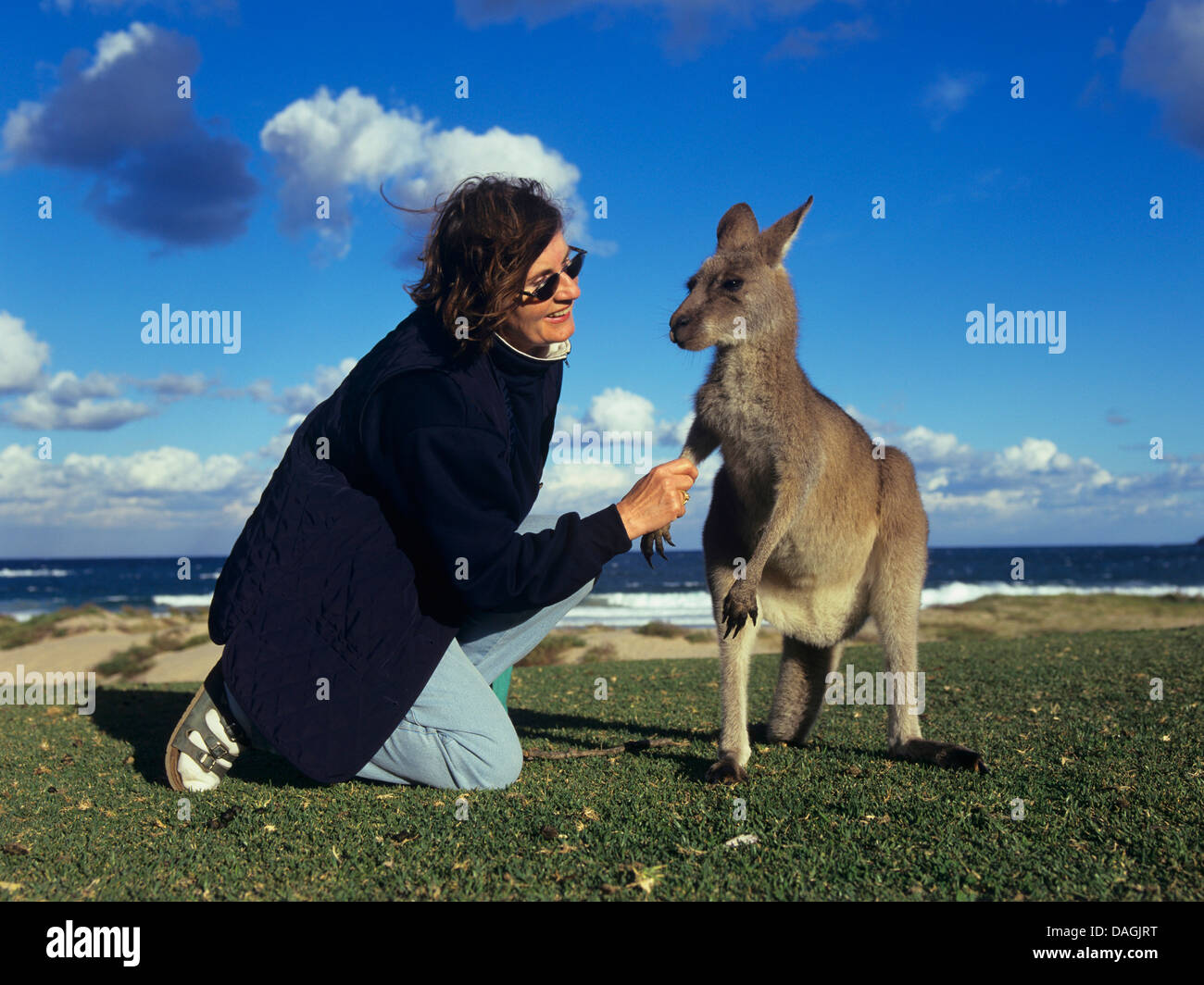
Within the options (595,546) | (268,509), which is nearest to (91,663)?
(268,509)

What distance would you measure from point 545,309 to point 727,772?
192 centimetres

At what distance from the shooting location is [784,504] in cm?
361

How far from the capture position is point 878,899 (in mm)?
2182

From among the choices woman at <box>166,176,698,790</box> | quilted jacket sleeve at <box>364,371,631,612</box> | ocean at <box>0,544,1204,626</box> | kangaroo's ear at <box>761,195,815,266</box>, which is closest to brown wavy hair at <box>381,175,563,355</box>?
woman at <box>166,176,698,790</box>

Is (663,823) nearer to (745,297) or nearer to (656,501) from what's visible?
(656,501)

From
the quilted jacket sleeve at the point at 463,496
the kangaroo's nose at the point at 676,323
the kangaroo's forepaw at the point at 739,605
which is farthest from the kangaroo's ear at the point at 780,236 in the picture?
the quilted jacket sleeve at the point at 463,496

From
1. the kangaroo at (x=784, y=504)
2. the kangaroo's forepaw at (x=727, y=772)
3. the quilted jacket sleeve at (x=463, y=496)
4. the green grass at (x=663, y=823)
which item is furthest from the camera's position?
the kangaroo at (x=784, y=504)

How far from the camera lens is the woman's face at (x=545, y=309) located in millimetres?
3354

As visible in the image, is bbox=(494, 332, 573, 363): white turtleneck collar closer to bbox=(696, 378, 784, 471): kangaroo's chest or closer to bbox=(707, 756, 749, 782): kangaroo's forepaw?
bbox=(696, 378, 784, 471): kangaroo's chest

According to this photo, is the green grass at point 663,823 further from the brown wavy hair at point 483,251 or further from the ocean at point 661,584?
the ocean at point 661,584

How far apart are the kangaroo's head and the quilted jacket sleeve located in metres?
1.13
